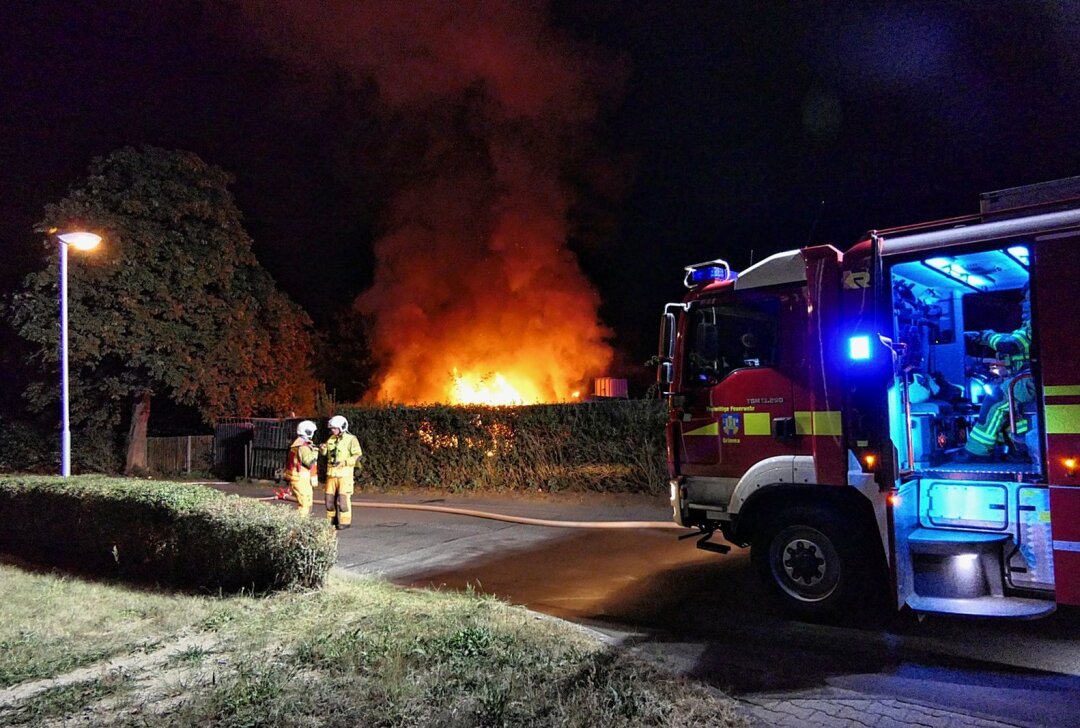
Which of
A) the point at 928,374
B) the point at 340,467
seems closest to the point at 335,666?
the point at 340,467

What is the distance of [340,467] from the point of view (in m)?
8.86

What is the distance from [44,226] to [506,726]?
20.5 meters

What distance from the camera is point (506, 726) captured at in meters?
3.46

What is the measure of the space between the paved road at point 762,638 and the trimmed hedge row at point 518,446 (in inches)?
142

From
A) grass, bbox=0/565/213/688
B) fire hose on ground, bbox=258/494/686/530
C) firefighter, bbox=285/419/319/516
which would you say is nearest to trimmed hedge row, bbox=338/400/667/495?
fire hose on ground, bbox=258/494/686/530

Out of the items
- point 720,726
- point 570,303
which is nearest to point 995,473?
point 720,726

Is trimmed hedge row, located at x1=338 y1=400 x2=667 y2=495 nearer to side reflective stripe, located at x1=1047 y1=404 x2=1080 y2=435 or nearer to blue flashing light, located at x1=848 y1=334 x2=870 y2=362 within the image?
blue flashing light, located at x1=848 y1=334 x2=870 y2=362

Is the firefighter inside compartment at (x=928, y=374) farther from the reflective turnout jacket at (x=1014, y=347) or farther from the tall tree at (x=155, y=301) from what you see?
the tall tree at (x=155, y=301)

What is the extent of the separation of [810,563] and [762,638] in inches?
27.8

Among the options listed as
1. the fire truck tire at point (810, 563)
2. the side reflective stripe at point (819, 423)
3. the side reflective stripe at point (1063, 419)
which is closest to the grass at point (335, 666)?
the fire truck tire at point (810, 563)

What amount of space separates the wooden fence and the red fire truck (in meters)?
18.9

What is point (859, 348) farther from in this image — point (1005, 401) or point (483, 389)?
point (483, 389)

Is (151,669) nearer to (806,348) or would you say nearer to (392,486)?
(806,348)

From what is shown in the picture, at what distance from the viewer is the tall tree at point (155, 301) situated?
18.9 metres
